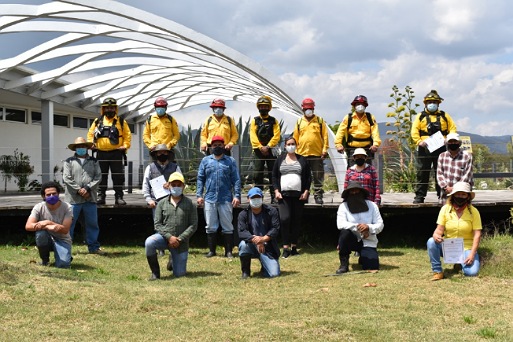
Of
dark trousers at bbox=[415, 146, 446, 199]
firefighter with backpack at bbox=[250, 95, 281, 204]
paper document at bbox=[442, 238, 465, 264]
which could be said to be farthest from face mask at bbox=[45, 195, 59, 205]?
dark trousers at bbox=[415, 146, 446, 199]

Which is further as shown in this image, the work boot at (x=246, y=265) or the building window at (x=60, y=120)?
the building window at (x=60, y=120)

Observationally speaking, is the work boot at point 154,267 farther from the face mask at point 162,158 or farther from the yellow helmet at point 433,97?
the yellow helmet at point 433,97

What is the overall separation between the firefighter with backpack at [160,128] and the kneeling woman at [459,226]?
4338mm

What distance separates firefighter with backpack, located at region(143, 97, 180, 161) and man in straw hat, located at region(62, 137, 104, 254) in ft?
3.04

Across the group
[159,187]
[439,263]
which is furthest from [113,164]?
[439,263]

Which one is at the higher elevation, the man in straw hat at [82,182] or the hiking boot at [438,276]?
the man in straw hat at [82,182]

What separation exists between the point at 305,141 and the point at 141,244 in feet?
11.3

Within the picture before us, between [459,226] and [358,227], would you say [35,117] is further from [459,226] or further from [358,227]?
[459,226]

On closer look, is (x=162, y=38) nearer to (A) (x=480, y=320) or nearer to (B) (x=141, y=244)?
(B) (x=141, y=244)

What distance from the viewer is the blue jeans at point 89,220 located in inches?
375

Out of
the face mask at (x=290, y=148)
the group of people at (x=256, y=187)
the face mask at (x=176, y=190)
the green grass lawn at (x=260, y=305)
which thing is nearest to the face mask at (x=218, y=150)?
the group of people at (x=256, y=187)

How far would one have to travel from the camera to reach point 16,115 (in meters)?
21.3

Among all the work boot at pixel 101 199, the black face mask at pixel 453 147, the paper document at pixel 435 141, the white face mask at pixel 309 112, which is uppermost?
the white face mask at pixel 309 112

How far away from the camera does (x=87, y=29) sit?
48.2 feet
